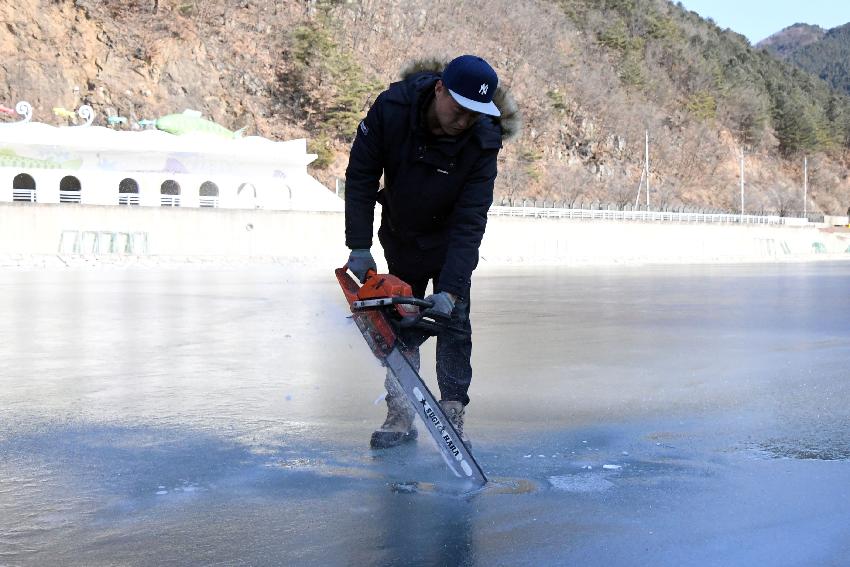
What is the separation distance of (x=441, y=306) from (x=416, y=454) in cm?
70

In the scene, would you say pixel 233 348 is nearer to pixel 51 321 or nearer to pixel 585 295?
pixel 51 321

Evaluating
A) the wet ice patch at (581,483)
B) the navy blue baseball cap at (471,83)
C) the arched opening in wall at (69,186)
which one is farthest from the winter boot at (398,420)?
the arched opening in wall at (69,186)

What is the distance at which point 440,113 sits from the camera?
380 centimetres

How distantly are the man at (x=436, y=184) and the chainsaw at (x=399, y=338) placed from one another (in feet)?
0.36

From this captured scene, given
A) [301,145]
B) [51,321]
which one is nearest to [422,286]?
[51,321]

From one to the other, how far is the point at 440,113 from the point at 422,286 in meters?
1.00

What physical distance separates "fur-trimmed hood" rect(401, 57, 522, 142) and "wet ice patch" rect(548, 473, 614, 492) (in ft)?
4.73

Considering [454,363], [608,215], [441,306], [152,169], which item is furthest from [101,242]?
[441,306]

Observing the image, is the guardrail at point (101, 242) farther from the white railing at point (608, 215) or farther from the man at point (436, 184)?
the man at point (436, 184)

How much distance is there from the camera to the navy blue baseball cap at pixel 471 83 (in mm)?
3639

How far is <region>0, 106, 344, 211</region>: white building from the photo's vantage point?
1524 inches

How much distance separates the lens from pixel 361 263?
399 cm

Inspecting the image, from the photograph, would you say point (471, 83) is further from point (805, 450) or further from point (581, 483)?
point (805, 450)

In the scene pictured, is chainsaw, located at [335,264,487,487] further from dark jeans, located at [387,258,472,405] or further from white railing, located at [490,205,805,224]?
white railing, located at [490,205,805,224]
